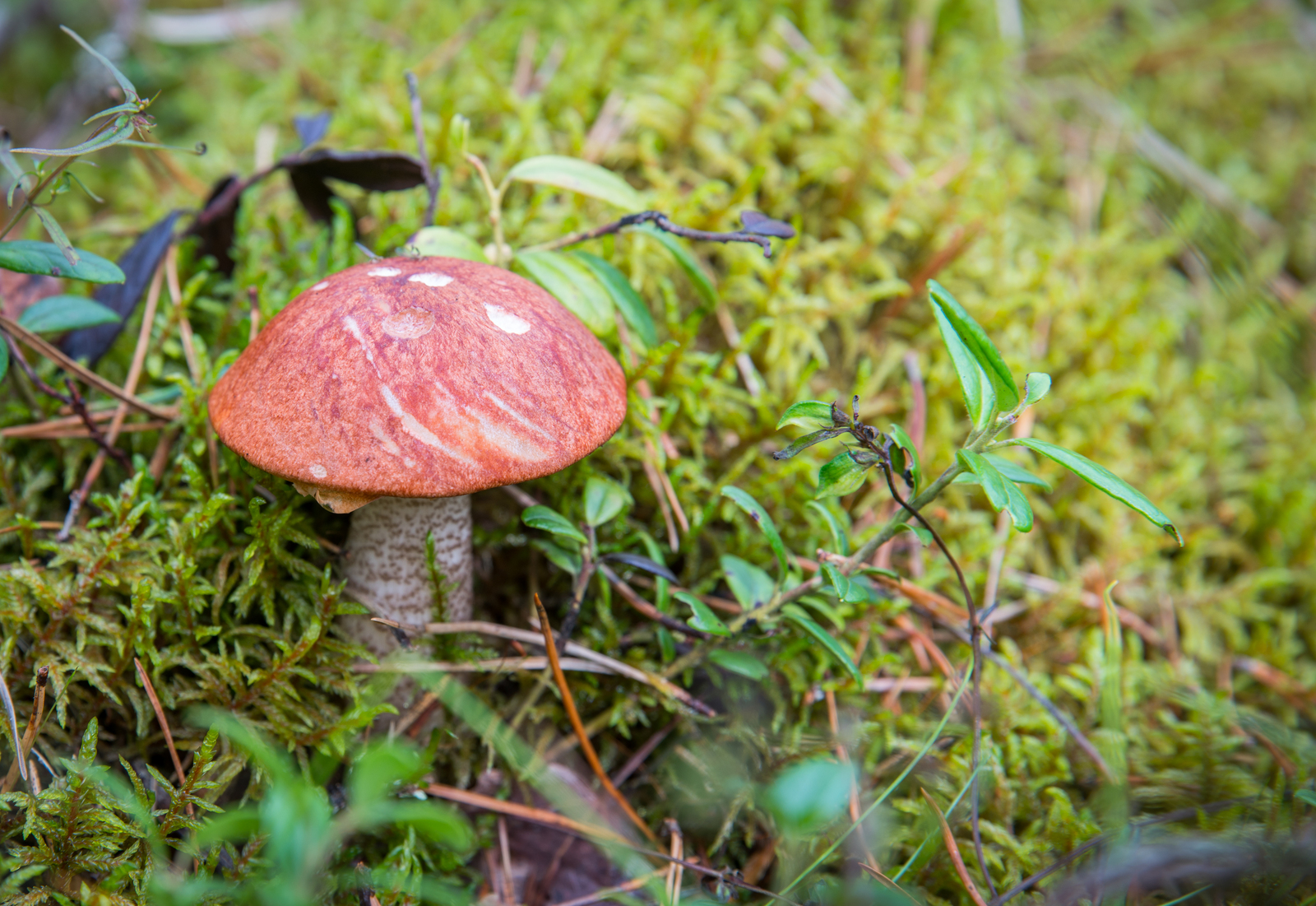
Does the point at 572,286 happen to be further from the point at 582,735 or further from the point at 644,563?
the point at 582,735

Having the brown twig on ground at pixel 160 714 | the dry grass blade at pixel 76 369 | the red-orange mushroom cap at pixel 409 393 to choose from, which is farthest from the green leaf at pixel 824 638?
the dry grass blade at pixel 76 369

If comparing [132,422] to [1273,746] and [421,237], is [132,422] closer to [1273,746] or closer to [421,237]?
[421,237]

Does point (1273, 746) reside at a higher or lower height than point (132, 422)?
lower

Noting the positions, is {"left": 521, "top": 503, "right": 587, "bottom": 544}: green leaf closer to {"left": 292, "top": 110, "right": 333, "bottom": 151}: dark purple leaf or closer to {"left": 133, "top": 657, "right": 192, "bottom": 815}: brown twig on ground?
{"left": 133, "top": 657, "right": 192, "bottom": 815}: brown twig on ground

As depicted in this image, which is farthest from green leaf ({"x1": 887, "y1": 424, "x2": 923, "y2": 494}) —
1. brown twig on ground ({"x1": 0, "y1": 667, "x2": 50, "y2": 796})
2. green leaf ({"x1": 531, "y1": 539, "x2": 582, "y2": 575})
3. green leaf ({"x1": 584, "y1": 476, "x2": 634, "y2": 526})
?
brown twig on ground ({"x1": 0, "y1": 667, "x2": 50, "y2": 796})

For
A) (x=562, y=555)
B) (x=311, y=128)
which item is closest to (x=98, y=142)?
(x=311, y=128)

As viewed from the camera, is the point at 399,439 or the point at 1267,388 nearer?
the point at 399,439

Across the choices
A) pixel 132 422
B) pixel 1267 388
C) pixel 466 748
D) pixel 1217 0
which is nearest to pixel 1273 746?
pixel 1267 388
